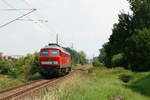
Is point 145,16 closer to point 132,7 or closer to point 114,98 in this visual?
point 132,7

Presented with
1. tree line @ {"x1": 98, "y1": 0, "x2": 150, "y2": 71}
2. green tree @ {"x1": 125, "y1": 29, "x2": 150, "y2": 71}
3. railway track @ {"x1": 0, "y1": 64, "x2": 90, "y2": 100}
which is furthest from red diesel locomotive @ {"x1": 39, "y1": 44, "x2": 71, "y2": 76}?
tree line @ {"x1": 98, "y1": 0, "x2": 150, "y2": 71}

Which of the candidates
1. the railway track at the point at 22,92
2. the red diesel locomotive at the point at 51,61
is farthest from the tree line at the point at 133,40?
the railway track at the point at 22,92

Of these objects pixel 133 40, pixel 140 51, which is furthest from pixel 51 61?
pixel 133 40

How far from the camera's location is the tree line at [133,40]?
34906 mm

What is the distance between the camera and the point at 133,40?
3681cm

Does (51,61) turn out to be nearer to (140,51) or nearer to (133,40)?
(140,51)

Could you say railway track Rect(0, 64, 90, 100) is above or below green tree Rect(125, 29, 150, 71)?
below

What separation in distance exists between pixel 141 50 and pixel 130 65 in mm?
6241

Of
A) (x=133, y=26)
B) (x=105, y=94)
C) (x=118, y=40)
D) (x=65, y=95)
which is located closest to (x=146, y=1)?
(x=133, y=26)

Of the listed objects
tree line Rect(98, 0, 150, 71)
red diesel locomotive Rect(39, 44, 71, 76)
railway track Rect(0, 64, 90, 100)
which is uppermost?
tree line Rect(98, 0, 150, 71)

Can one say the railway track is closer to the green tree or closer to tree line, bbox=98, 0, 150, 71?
the green tree

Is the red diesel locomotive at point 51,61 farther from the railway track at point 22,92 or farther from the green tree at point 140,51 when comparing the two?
the green tree at point 140,51

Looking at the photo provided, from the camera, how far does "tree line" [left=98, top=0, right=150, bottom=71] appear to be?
3491cm

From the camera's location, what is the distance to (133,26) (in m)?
47.0
